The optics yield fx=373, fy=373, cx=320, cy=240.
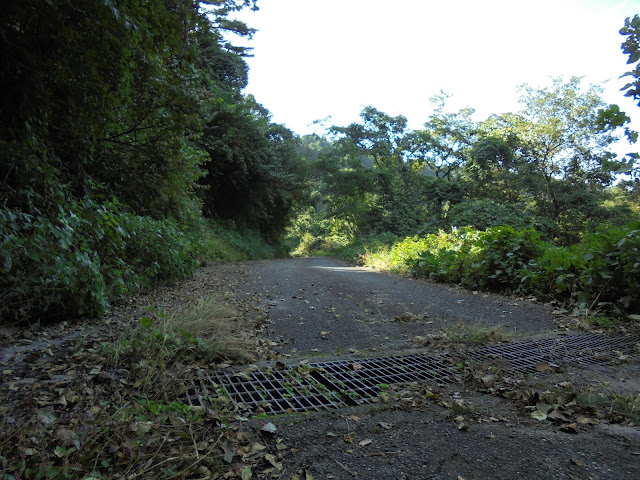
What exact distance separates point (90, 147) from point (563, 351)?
20.5 ft

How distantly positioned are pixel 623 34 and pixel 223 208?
18982 millimetres

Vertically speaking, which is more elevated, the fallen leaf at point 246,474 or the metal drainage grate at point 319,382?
the fallen leaf at point 246,474

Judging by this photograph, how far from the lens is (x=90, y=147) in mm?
5320

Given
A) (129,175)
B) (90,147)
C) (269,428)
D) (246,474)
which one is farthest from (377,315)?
(129,175)

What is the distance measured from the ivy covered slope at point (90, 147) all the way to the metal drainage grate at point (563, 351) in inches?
152

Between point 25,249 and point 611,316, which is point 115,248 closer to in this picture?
point 25,249

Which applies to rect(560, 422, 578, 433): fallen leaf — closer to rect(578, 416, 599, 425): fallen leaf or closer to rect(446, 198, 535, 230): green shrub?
rect(578, 416, 599, 425): fallen leaf

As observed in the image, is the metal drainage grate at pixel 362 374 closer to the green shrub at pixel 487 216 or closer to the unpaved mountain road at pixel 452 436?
the unpaved mountain road at pixel 452 436

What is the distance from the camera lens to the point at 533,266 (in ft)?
20.1

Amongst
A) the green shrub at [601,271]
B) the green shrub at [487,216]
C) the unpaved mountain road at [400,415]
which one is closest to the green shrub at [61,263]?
the unpaved mountain road at [400,415]

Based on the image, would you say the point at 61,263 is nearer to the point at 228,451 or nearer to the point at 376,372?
the point at 228,451

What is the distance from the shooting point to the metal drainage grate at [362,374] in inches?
93.0

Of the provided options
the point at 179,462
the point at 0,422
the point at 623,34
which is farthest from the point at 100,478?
the point at 623,34

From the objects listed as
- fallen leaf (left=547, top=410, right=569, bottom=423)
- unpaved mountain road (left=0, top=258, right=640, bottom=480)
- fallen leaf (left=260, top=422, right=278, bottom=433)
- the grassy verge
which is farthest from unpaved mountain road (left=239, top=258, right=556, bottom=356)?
fallen leaf (left=547, top=410, right=569, bottom=423)
